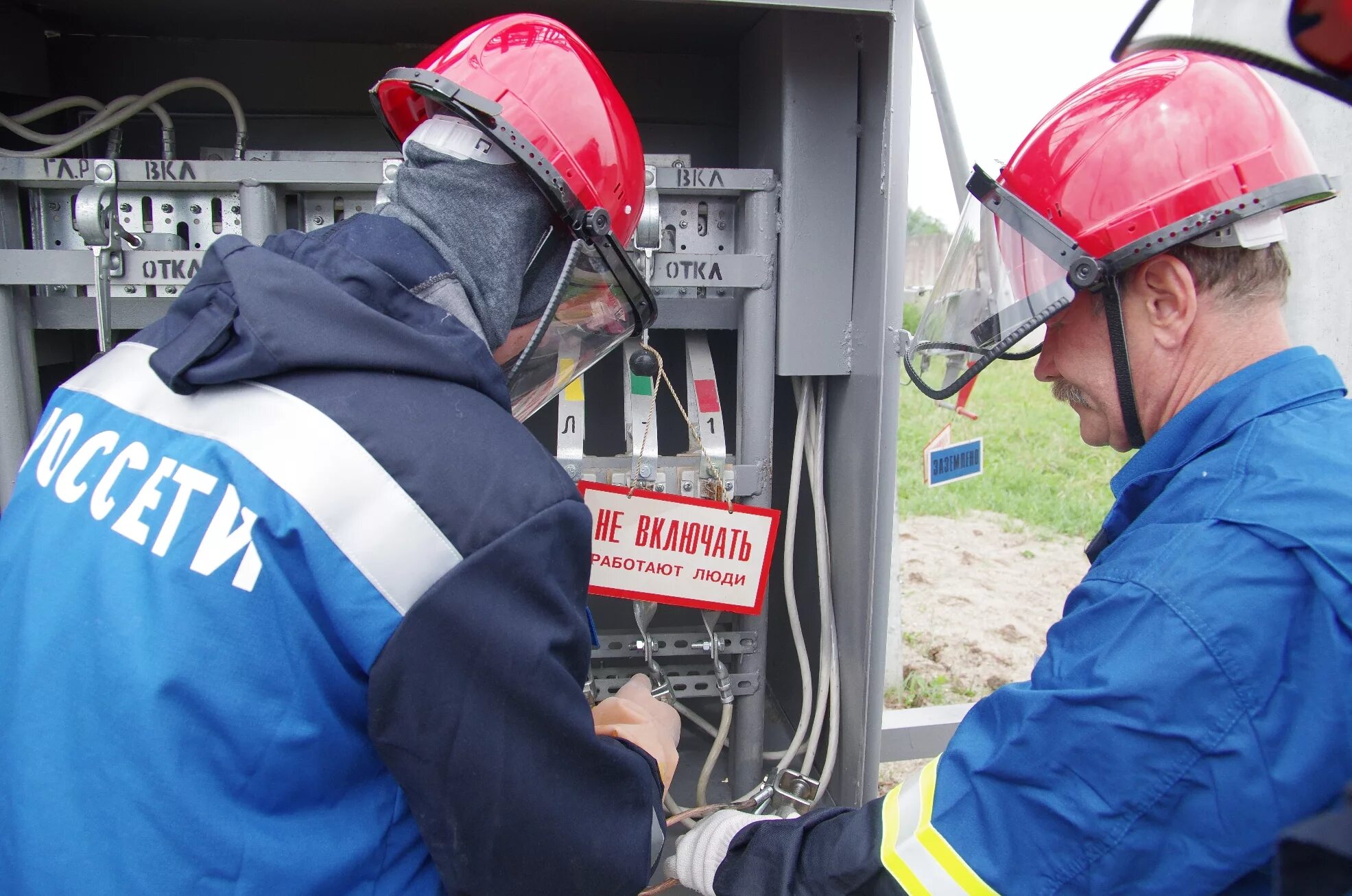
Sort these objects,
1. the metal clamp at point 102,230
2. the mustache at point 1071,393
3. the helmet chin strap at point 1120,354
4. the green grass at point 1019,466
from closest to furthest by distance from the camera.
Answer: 1. the helmet chin strap at point 1120,354
2. the mustache at point 1071,393
3. the metal clamp at point 102,230
4. the green grass at point 1019,466

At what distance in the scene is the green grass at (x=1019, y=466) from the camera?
610 centimetres

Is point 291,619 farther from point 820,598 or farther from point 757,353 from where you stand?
point 820,598

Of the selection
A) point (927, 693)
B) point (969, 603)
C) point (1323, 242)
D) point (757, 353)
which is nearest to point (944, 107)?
point (757, 353)

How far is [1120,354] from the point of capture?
1060 mm

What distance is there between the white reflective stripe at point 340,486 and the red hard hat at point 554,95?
1.57ft

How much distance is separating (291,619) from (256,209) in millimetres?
946

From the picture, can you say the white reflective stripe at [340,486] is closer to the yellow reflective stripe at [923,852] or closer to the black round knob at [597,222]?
the black round knob at [597,222]

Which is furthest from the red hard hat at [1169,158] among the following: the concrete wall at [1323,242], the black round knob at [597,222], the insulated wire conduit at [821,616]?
the concrete wall at [1323,242]

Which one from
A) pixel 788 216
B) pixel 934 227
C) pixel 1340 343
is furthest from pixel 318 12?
pixel 934 227

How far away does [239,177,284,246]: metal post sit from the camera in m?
1.48

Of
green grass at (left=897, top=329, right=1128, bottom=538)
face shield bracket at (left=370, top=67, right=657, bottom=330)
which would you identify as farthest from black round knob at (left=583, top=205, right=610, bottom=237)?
green grass at (left=897, top=329, right=1128, bottom=538)

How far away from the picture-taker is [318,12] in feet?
5.48

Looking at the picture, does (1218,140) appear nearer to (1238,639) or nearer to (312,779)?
(1238,639)

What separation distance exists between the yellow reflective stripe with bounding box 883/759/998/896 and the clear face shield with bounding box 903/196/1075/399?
0.52 meters
